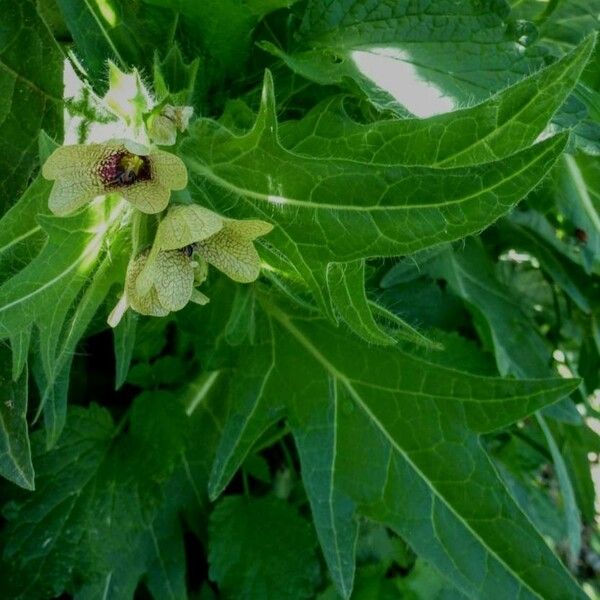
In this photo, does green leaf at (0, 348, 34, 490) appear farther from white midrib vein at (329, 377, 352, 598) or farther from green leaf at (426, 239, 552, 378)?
green leaf at (426, 239, 552, 378)

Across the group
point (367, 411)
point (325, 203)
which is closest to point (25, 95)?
point (325, 203)

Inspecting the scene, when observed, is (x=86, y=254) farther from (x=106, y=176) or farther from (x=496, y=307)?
(x=496, y=307)

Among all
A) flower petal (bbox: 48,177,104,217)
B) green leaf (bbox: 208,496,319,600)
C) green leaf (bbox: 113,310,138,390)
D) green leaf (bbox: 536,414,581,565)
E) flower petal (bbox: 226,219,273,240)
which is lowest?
green leaf (bbox: 536,414,581,565)

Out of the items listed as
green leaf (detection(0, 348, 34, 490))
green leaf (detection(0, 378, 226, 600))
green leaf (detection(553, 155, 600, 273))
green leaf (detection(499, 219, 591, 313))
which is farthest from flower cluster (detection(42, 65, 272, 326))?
green leaf (detection(499, 219, 591, 313))

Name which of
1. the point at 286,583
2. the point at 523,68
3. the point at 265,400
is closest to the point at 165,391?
the point at 265,400

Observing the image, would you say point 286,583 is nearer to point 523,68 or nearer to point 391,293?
point 391,293

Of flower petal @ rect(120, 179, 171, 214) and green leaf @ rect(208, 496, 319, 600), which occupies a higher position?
flower petal @ rect(120, 179, 171, 214)

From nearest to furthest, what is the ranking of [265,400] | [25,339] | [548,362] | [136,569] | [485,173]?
[485,173]
[25,339]
[265,400]
[136,569]
[548,362]

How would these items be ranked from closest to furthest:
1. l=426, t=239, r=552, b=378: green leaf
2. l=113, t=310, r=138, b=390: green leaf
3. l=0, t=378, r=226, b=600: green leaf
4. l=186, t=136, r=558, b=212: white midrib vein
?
1. l=186, t=136, r=558, b=212: white midrib vein
2. l=113, t=310, r=138, b=390: green leaf
3. l=0, t=378, r=226, b=600: green leaf
4. l=426, t=239, r=552, b=378: green leaf

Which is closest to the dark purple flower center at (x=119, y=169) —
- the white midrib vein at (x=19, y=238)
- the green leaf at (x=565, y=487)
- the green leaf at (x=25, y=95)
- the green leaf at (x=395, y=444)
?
the white midrib vein at (x=19, y=238)
